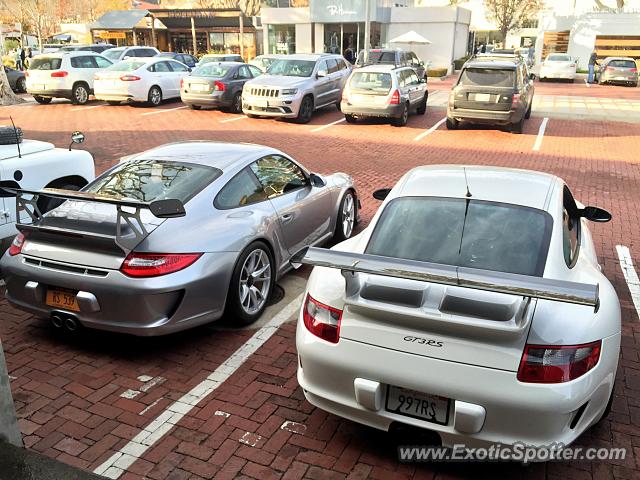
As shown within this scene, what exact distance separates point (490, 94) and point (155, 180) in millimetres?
11188

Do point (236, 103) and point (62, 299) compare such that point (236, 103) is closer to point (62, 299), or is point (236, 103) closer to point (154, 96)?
point (154, 96)

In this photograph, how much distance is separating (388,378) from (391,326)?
27 centimetres

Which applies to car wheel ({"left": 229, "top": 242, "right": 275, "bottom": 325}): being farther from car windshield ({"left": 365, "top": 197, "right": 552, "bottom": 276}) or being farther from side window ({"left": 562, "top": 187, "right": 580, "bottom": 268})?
side window ({"left": 562, "top": 187, "right": 580, "bottom": 268})

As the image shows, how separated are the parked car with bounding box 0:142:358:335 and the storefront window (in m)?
34.6

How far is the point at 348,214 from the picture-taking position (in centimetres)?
687

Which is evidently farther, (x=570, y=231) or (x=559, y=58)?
(x=559, y=58)

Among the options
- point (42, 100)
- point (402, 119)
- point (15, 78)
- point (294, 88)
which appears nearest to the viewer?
point (294, 88)

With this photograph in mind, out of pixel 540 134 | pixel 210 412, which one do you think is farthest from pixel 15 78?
pixel 210 412

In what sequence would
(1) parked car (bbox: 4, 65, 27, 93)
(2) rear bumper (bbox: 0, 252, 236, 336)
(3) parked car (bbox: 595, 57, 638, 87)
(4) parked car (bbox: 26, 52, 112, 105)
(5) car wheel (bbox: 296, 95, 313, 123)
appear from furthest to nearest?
(3) parked car (bbox: 595, 57, 638, 87) → (1) parked car (bbox: 4, 65, 27, 93) → (4) parked car (bbox: 26, 52, 112, 105) → (5) car wheel (bbox: 296, 95, 313, 123) → (2) rear bumper (bbox: 0, 252, 236, 336)

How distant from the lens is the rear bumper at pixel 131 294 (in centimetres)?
393

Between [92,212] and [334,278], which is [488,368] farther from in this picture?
[92,212]

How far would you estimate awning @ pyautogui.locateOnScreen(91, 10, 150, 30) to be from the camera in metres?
43.6

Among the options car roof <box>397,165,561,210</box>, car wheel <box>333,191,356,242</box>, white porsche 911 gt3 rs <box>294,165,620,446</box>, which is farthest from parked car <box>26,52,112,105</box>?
white porsche 911 gt3 rs <box>294,165,620,446</box>

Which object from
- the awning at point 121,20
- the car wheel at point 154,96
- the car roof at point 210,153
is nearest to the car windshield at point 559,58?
the car wheel at point 154,96
